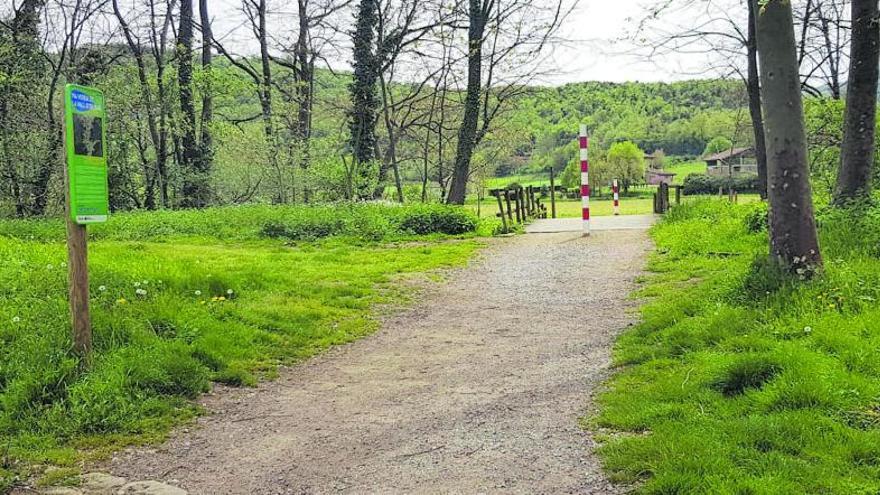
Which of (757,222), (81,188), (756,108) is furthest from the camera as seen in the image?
(756,108)

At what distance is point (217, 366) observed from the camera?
17.5 feet

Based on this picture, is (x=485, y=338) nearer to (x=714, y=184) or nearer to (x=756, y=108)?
(x=756, y=108)

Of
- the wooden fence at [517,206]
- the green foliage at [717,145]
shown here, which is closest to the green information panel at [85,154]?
the wooden fence at [517,206]

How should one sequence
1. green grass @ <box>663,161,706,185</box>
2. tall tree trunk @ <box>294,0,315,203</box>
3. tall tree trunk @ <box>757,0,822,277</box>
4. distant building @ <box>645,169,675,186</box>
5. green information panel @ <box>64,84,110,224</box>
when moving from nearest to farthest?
green information panel @ <box>64,84,110,224</box>, tall tree trunk @ <box>757,0,822,277</box>, tall tree trunk @ <box>294,0,315,203</box>, distant building @ <box>645,169,675,186</box>, green grass @ <box>663,161,706,185</box>

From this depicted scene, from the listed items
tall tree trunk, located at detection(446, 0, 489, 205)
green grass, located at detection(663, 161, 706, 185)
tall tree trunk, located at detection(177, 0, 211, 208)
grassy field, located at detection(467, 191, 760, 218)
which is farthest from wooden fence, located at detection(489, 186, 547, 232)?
green grass, located at detection(663, 161, 706, 185)

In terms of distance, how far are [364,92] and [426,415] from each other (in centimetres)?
1650

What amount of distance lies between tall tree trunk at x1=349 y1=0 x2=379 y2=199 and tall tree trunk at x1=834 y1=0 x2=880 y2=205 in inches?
486

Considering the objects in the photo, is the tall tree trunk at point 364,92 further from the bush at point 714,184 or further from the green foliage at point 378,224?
the bush at point 714,184

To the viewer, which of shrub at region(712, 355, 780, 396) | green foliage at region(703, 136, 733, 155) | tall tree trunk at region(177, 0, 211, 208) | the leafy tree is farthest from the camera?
green foliage at region(703, 136, 733, 155)

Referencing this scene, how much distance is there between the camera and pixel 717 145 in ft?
254

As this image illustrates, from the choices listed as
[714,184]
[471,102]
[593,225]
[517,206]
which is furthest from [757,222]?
[714,184]

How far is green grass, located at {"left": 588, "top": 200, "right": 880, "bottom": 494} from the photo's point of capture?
9.73 ft

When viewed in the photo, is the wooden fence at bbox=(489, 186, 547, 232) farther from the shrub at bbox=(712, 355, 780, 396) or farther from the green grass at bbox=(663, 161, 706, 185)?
the green grass at bbox=(663, 161, 706, 185)

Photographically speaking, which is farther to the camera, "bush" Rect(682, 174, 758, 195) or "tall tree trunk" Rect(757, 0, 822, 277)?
"bush" Rect(682, 174, 758, 195)
